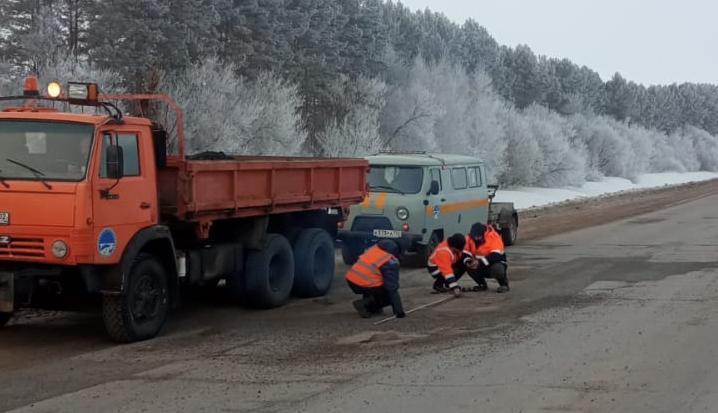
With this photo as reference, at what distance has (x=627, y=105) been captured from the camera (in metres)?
116

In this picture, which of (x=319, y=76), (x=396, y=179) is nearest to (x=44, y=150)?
(x=396, y=179)

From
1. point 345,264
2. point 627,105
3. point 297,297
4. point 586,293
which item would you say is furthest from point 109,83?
point 627,105

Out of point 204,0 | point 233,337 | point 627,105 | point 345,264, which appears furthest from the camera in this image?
point 627,105

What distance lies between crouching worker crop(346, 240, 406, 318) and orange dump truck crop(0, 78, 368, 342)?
4.43ft

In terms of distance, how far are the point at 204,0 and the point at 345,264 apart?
26.0m

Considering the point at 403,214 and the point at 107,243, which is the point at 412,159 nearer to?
the point at 403,214

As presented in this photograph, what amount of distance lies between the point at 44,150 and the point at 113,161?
2.36ft

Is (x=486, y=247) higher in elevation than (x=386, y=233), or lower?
lower

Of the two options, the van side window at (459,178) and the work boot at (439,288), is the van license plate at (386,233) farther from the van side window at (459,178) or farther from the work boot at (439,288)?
the work boot at (439,288)

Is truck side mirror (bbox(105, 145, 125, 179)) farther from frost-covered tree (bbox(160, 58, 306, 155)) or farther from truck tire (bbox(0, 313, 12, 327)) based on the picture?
frost-covered tree (bbox(160, 58, 306, 155))

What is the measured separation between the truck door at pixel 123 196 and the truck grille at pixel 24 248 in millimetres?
542

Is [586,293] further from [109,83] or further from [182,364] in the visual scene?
[109,83]

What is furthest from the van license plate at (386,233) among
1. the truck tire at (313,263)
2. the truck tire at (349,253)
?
the truck tire at (313,263)

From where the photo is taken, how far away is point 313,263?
504 inches
